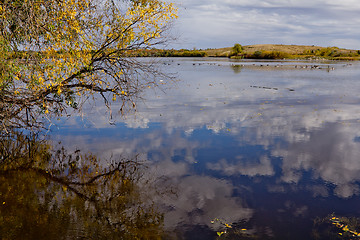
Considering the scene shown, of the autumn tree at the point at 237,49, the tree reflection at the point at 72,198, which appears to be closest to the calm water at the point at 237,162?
the tree reflection at the point at 72,198

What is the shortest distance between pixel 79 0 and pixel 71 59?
2.96 meters

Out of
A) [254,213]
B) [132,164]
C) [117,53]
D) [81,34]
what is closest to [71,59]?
[81,34]

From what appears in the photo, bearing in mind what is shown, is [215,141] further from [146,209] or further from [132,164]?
[146,209]

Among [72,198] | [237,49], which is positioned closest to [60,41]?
[72,198]

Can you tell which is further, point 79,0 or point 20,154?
point 20,154

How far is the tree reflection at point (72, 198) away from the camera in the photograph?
887 cm

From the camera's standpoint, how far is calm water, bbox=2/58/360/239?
9406mm

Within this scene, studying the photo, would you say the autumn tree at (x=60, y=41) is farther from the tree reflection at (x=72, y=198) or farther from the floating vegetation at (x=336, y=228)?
the floating vegetation at (x=336, y=228)

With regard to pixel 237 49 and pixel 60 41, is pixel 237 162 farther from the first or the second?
pixel 237 49

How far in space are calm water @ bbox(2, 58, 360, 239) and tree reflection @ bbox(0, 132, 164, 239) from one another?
34 cm

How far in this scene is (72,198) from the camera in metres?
10.8

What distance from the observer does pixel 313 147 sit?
15805 mm

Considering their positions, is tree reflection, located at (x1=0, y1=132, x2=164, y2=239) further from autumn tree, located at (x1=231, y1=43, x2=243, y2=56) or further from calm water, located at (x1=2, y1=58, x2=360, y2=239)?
autumn tree, located at (x1=231, y1=43, x2=243, y2=56)

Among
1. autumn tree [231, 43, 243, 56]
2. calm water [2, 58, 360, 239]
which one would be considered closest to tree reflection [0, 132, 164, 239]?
calm water [2, 58, 360, 239]
